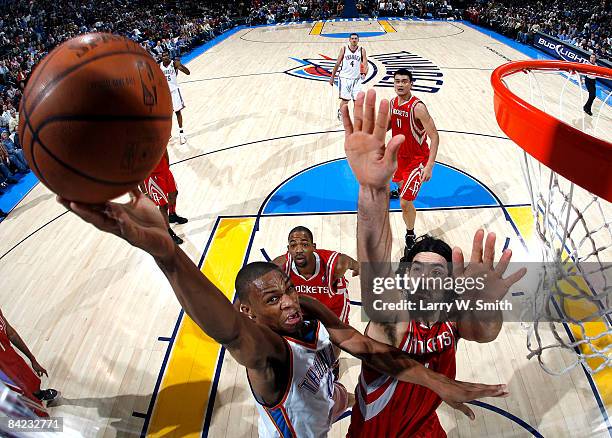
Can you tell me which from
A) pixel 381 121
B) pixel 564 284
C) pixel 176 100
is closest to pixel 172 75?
pixel 176 100

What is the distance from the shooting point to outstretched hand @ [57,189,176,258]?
1164 mm

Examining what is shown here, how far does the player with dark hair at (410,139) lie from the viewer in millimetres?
4578

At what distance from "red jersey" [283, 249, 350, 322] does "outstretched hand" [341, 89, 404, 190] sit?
4.84 ft

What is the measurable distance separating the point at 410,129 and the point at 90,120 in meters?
3.86

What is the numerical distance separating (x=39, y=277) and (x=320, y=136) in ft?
15.8

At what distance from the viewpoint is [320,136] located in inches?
306

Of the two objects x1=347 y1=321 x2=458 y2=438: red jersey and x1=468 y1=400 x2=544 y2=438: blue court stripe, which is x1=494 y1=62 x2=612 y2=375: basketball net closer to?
x1=468 y1=400 x2=544 y2=438: blue court stripe

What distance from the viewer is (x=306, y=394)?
6.29ft

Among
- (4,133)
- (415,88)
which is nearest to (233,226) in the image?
(4,133)

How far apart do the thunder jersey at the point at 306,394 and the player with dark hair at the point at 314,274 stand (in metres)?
0.89

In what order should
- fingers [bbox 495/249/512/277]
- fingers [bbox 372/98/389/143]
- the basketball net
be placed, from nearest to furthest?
fingers [bbox 372/98/389/143] < fingers [bbox 495/249/512/277] < the basketball net

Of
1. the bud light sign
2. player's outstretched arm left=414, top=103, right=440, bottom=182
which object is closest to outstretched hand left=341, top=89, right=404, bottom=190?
player's outstretched arm left=414, top=103, right=440, bottom=182

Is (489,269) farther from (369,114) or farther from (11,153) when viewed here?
(11,153)

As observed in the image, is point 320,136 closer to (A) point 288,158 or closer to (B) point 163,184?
(A) point 288,158
